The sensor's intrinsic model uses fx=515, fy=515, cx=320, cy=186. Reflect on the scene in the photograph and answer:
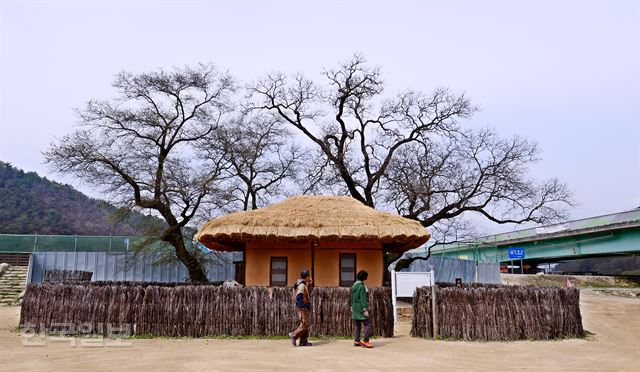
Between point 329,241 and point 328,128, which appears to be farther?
point 328,128

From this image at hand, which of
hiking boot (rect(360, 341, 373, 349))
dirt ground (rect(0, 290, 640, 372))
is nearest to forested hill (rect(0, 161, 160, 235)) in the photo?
dirt ground (rect(0, 290, 640, 372))

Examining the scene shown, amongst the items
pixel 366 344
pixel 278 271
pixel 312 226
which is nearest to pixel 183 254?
pixel 278 271

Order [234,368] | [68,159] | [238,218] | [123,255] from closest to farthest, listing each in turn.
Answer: [234,368] → [238,218] → [68,159] → [123,255]

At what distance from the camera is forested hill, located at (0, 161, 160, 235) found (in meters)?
57.7

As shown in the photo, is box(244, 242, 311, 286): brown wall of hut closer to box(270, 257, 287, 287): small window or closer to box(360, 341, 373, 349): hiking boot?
box(270, 257, 287, 287): small window

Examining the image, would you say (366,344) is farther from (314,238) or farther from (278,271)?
(278,271)

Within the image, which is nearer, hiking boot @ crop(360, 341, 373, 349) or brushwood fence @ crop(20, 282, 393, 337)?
hiking boot @ crop(360, 341, 373, 349)

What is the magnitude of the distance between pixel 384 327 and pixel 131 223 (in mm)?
18740

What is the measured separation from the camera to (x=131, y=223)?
27.0 m

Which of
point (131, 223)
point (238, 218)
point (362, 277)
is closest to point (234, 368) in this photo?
point (362, 277)

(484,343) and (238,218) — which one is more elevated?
(238,218)

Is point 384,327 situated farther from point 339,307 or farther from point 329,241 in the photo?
point 329,241

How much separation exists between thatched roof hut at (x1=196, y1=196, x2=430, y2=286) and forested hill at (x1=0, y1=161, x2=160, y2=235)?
40.2 m

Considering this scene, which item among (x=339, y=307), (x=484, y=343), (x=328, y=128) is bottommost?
(x=484, y=343)
